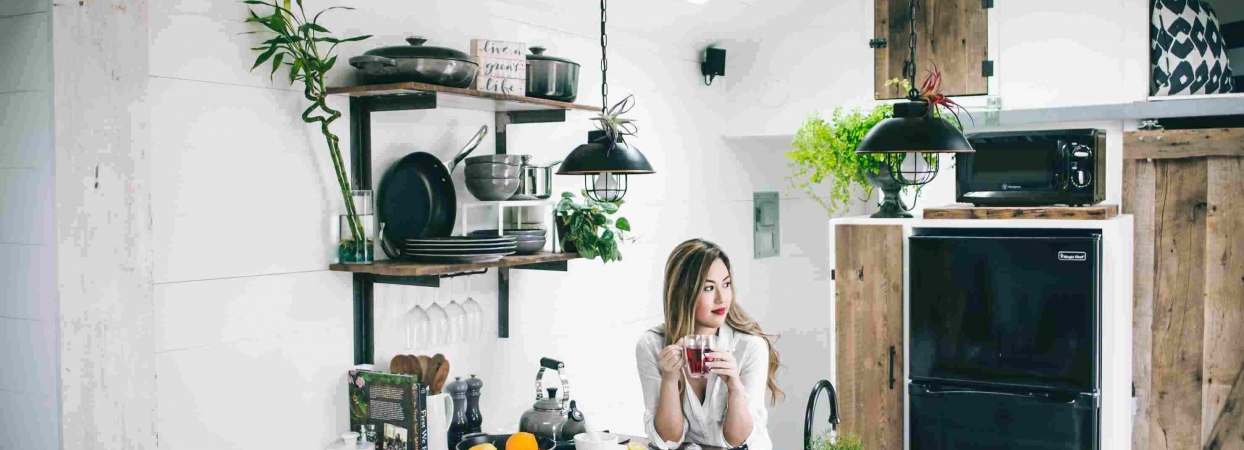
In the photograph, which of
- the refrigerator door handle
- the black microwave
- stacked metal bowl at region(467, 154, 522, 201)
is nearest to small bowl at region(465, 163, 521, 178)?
stacked metal bowl at region(467, 154, 522, 201)

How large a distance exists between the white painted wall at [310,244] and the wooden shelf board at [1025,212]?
1.25m

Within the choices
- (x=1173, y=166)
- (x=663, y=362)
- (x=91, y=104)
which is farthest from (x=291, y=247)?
(x=1173, y=166)

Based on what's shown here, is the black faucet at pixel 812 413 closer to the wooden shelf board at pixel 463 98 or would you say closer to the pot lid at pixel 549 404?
the pot lid at pixel 549 404

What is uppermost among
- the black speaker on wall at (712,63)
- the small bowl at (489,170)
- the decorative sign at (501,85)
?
the black speaker on wall at (712,63)

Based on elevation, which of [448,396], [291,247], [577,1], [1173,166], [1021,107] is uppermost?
[577,1]

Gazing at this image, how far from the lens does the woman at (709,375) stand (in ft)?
9.14

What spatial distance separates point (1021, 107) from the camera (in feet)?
12.7

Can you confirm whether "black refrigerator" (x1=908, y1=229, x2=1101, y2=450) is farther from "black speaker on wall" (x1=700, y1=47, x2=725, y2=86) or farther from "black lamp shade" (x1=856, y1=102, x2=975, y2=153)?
"black speaker on wall" (x1=700, y1=47, x2=725, y2=86)

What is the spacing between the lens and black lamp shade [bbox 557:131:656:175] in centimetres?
251

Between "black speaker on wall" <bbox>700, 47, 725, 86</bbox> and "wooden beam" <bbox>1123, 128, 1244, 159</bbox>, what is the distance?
174 centimetres

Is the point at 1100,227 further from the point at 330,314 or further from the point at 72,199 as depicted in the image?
the point at 72,199

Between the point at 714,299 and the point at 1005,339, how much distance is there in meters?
1.19

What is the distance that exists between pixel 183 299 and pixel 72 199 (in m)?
0.36

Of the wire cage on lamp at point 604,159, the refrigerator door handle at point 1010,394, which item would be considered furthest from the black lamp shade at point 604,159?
the refrigerator door handle at point 1010,394
